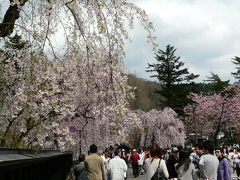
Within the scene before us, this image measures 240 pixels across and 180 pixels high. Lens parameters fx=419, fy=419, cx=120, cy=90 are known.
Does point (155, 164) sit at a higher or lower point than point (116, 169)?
higher

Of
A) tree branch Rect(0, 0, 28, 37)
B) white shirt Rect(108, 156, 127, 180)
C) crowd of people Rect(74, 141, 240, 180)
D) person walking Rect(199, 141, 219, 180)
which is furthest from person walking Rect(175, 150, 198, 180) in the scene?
tree branch Rect(0, 0, 28, 37)

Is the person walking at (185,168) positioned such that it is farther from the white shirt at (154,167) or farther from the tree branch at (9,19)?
the tree branch at (9,19)

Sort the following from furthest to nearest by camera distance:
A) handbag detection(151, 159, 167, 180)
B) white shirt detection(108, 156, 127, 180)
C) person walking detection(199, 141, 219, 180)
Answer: white shirt detection(108, 156, 127, 180), person walking detection(199, 141, 219, 180), handbag detection(151, 159, 167, 180)

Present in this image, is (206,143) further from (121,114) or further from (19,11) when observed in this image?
(19,11)

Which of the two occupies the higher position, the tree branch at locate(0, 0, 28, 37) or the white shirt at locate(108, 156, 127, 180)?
the tree branch at locate(0, 0, 28, 37)

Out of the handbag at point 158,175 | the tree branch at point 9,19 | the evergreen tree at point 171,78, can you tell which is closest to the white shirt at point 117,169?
the handbag at point 158,175

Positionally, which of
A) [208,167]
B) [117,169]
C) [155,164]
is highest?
[155,164]

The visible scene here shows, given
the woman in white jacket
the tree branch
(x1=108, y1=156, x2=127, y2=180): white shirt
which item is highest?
the tree branch

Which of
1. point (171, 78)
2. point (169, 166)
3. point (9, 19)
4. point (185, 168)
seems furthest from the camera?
point (171, 78)

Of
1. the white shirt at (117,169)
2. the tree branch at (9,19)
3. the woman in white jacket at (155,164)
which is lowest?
the white shirt at (117,169)

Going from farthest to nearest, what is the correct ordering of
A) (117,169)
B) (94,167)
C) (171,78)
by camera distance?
1. (171,78)
2. (117,169)
3. (94,167)

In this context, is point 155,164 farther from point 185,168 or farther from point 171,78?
point 171,78

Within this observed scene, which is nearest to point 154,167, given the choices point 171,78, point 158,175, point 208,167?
point 158,175

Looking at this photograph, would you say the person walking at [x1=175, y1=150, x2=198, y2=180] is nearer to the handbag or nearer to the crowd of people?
the crowd of people
